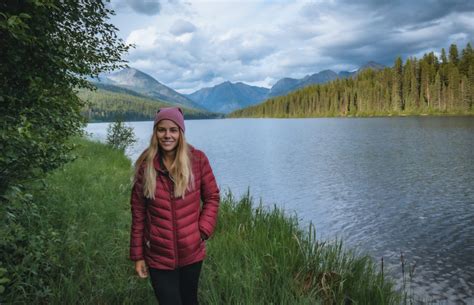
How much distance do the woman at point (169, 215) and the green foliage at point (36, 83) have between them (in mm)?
1249

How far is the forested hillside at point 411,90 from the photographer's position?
324ft

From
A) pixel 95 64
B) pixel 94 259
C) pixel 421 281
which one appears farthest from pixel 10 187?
pixel 421 281

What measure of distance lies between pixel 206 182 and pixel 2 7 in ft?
9.90

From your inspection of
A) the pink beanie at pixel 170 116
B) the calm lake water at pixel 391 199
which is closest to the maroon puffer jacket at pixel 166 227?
the pink beanie at pixel 170 116

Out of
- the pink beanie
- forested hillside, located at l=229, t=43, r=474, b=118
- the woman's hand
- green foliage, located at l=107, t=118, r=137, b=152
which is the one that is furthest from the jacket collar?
forested hillside, located at l=229, t=43, r=474, b=118

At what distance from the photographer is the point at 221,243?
7.23 metres

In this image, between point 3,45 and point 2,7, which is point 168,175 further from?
point 2,7

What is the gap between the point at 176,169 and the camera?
3.81 meters

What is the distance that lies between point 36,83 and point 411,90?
413 feet

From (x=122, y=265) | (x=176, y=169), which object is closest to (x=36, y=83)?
(x=176, y=169)

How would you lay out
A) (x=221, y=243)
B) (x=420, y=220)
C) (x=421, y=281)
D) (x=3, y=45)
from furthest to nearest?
(x=420, y=220), (x=421, y=281), (x=221, y=243), (x=3, y=45)

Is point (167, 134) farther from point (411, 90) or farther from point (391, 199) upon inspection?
point (411, 90)

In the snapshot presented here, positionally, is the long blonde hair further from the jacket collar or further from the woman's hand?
the woman's hand

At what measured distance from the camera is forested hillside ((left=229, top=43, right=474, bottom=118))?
98.6m
